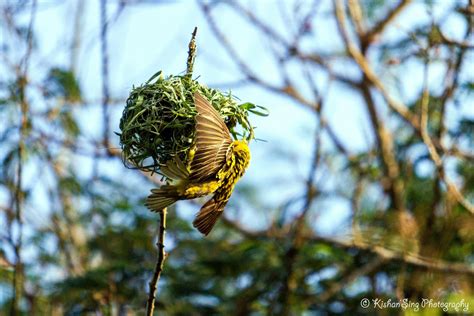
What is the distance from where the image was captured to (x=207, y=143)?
2.66m

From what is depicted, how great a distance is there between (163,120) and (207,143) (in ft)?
1.12

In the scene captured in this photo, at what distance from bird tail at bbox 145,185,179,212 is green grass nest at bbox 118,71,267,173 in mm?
229

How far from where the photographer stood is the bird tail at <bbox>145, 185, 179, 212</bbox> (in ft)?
8.54

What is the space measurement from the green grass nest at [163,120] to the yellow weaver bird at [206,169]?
0.10 m

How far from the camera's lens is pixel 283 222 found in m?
6.34

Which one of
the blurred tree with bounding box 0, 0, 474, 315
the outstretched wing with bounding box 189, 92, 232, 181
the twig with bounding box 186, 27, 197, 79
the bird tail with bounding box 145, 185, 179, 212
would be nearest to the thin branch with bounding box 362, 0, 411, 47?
the blurred tree with bounding box 0, 0, 474, 315

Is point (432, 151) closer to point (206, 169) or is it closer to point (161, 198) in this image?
point (206, 169)

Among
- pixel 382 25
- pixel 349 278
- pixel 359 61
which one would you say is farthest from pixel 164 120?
pixel 382 25

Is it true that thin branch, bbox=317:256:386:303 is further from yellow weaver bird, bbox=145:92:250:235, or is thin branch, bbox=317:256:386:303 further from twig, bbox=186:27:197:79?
twig, bbox=186:27:197:79

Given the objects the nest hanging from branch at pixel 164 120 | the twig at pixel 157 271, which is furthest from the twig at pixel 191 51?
the twig at pixel 157 271

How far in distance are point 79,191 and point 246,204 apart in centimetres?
204

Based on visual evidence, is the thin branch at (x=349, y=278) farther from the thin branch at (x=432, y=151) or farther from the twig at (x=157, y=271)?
the twig at (x=157, y=271)

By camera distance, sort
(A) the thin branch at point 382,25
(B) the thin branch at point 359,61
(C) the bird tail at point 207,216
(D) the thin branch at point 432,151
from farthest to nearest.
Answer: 1. (A) the thin branch at point 382,25
2. (B) the thin branch at point 359,61
3. (D) the thin branch at point 432,151
4. (C) the bird tail at point 207,216

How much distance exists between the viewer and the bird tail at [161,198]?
2.60 meters
